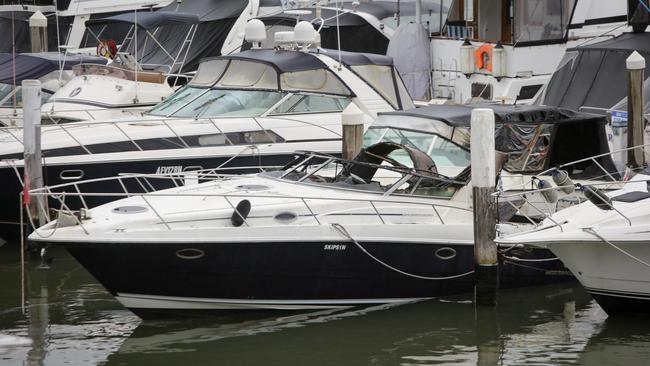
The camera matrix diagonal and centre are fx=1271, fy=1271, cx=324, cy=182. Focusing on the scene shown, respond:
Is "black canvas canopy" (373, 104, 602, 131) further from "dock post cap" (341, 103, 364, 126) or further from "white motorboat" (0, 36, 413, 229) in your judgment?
"white motorboat" (0, 36, 413, 229)

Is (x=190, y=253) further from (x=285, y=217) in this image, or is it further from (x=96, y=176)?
(x=96, y=176)

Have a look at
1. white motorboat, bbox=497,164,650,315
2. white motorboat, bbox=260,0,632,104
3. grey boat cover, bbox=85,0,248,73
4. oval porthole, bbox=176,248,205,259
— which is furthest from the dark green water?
grey boat cover, bbox=85,0,248,73

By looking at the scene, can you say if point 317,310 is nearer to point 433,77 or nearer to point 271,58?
point 271,58

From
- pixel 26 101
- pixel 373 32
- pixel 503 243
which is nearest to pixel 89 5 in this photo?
pixel 373 32

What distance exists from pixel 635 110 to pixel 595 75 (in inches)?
118

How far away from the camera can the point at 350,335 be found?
12.2m

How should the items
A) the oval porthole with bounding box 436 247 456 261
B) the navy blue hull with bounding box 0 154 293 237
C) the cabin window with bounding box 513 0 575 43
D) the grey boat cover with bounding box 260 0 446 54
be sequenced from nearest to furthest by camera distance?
1. the oval porthole with bounding box 436 247 456 261
2. the navy blue hull with bounding box 0 154 293 237
3. the cabin window with bounding box 513 0 575 43
4. the grey boat cover with bounding box 260 0 446 54

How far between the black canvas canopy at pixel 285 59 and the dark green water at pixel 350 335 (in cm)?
532

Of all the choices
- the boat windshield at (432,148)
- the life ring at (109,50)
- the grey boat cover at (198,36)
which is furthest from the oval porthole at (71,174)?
the grey boat cover at (198,36)

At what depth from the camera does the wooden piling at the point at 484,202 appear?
1238cm

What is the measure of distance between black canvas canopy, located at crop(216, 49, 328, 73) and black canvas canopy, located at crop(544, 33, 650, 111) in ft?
11.4

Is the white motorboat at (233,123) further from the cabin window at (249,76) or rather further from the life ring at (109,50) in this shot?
the life ring at (109,50)

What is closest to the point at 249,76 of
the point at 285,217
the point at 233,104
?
the point at 233,104

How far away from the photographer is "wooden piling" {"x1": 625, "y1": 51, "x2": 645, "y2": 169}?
15.3 metres
